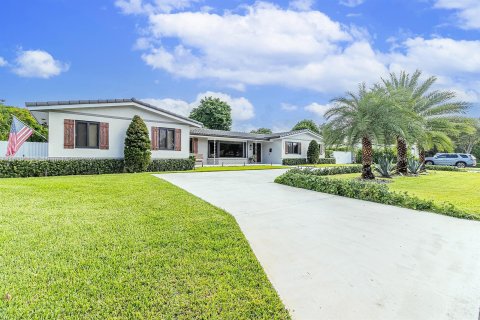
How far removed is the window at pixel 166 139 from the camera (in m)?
17.7

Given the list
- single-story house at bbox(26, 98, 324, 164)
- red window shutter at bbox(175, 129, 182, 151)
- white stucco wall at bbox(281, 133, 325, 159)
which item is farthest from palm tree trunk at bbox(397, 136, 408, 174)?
red window shutter at bbox(175, 129, 182, 151)

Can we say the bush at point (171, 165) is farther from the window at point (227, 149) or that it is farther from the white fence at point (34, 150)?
the window at point (227, 149)

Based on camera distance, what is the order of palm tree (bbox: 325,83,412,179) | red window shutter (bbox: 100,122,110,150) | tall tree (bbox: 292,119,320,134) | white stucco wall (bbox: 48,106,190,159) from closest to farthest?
1. palm tree (bbox: 325,83,412,179)
2. white stucco wall (bbox: 48,106,190,159)
3. red window shutter (bbox: 100,122,110,150)
4. tall tree (bbox: 292,119,320,134)

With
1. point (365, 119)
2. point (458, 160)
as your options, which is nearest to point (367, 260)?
point (365, 119)

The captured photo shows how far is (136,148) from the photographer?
15141 millimetres

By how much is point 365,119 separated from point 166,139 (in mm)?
12359

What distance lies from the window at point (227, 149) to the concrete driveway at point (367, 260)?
65.3 feet

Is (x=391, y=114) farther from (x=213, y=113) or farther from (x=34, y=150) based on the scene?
(x=213, y=113)

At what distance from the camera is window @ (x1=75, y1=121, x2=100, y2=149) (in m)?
14.8

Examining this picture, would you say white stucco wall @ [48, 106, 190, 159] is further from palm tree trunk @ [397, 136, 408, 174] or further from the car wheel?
the car wheel

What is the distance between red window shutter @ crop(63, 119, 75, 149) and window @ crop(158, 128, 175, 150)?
494 cm

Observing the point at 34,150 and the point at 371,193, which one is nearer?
the point at 371,193

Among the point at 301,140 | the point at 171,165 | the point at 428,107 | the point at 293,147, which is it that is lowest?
the point at 171,165

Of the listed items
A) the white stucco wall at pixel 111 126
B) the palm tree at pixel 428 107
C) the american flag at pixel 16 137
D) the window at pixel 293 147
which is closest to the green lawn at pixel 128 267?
the american flag at pixel 16 137
